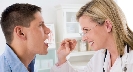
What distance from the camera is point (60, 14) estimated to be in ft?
9.54

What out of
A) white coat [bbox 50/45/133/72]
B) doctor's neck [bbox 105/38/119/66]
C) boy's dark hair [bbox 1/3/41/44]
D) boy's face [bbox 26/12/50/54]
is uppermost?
boy's dark hair [bbox 1/3/41/44]

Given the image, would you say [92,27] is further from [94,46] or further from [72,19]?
[72,19]

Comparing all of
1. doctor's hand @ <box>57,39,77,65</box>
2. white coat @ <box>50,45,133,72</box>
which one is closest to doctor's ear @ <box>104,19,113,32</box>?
white coat @ <box>50,45,133,72</box>

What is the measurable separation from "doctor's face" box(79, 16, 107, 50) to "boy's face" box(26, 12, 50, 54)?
283mm

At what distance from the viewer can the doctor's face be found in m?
1.17

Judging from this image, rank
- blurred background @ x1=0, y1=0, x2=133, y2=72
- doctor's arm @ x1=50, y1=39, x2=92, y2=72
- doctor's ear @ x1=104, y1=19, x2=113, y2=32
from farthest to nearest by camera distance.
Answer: blurred background @ x1=0, y1=0, x2=133, y2=72 → doctor's arm @ x1=50, y1=39, x2=92, y2=72 → doctor's ear @ x1=104, y1=19, x2=113, y2=32

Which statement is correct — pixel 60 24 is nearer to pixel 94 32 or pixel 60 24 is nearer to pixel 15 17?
pixel 94 32

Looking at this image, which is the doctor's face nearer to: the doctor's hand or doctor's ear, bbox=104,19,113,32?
doctor's ear, bbox=104,19,113,32

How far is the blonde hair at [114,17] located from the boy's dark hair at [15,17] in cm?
38

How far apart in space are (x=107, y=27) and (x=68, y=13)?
1885mm

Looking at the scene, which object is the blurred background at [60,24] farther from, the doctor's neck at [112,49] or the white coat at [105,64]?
the doctor's neck at [112,49]

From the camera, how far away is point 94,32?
1.17 meters

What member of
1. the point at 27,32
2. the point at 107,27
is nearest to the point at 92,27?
the point at 107,27

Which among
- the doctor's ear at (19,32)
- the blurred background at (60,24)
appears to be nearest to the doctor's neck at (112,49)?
the doctor's ear at (19,32)
